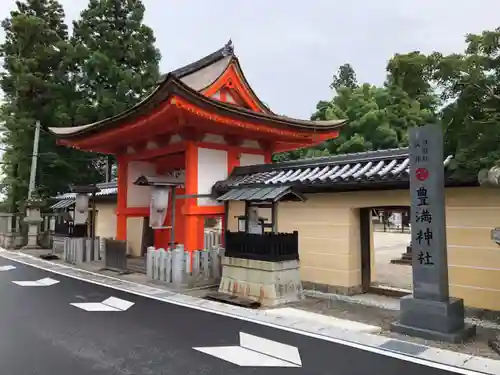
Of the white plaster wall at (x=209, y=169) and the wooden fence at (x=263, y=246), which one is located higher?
the white plaster wall at (x=209, y=169)

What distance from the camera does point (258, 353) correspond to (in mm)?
5039

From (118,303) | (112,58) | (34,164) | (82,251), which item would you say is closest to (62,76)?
(112,58)

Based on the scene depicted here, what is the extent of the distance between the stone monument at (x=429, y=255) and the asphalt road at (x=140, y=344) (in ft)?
3.73

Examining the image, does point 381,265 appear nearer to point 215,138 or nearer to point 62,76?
point 215,138

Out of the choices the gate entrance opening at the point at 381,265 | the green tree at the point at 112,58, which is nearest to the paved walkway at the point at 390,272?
the gate entrance opening at the point at 381,265

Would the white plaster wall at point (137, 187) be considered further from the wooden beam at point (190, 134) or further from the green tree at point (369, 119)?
the green tree at point (369, 119)

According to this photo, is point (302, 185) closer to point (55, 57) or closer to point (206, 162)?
point (206, 162)

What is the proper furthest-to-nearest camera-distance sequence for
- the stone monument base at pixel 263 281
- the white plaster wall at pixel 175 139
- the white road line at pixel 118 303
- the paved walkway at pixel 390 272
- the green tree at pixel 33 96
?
1. the green tree at pixel 33 96
2. the white plaster wall at pixel 175 139
3. the paved walkway at pixel 390 272
4. the stone monument base at pixel 263 281
5. the white road line at pixel 118 303

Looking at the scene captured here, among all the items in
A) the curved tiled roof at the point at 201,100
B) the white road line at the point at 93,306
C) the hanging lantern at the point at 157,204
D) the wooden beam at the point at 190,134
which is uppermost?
the curved tiled roof at the point at 201,100

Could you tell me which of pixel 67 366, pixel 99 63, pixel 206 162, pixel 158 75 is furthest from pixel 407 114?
pixel 67 366

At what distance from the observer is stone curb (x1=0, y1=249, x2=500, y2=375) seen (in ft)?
15.3

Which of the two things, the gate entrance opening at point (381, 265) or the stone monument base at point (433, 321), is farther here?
the gate entrance opening at point (381, 265)

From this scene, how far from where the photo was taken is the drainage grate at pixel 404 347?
5.05 metres

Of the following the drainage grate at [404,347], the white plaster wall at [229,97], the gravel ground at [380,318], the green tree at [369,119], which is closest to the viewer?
the drainage grate at [404,347]
